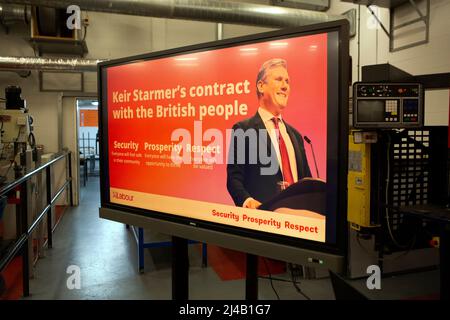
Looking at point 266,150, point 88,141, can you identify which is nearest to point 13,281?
point 266,150

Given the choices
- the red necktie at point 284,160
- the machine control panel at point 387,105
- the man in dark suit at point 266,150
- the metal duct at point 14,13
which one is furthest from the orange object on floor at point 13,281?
the metal duct at point 14,13

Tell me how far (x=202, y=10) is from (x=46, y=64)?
2.53m

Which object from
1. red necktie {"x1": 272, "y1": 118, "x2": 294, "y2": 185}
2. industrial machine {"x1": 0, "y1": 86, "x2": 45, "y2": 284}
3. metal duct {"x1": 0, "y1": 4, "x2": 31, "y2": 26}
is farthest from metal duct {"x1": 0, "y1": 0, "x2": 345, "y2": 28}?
red necktie {"x1": 272, "y1": 118, "x2": 294, "y2": 185}

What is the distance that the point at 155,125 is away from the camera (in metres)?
1.23

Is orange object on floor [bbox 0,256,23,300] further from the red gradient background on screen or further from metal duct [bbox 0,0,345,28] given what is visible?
metal duct [bbox 0,0,345,28]

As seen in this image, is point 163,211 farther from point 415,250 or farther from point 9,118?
point 9,118

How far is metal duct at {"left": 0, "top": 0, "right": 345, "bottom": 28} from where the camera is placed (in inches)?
139

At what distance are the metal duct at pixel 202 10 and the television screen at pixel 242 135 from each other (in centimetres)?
268

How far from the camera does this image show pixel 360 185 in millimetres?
2027

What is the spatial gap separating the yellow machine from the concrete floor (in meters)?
0.47

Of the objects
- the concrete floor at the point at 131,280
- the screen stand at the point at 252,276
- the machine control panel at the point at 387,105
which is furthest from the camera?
the concrete floor at the point at 131,280

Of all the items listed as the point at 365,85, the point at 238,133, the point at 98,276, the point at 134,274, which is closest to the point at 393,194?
the point at 365,85

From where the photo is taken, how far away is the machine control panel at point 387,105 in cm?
167

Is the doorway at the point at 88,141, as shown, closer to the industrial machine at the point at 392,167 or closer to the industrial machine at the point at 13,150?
the industrial machine at the point at 13,150
